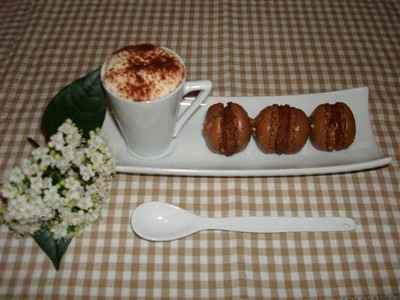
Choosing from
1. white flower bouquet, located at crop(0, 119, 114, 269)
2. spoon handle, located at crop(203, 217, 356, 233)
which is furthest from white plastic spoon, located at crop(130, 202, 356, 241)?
white flower bouquet, located at crop(0, 119, 114, 269)

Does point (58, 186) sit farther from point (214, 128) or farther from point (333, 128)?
point (333, 128)

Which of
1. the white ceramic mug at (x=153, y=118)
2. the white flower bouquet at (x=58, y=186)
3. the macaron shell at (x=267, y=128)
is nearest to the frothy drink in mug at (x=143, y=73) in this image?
the white ceramic mug at (x=153, y=118)

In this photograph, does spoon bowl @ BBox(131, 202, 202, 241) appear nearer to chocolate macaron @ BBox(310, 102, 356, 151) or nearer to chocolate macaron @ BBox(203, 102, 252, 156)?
chocolate macaron @ BBox(203, 102, 252, 156)

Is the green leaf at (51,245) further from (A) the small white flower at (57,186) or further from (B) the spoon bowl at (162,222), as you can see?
(B) the spoon bowl at (162,222)

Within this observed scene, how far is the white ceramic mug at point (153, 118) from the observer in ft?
2.40

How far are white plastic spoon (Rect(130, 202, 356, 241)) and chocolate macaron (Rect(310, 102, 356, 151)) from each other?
0.62ft

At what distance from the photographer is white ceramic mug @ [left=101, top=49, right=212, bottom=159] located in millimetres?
731

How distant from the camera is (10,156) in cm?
90

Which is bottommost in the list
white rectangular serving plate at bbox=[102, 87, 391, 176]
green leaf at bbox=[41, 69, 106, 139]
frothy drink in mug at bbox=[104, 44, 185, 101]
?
white rectangular serving plate at bbox=[102, 87, 391, 176]

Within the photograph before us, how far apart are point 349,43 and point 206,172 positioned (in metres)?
0.74

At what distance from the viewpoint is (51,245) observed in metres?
0.75

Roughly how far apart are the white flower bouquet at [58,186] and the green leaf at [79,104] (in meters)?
0.14

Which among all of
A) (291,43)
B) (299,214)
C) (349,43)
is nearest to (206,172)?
(299,214)

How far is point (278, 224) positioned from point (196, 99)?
0.36m
